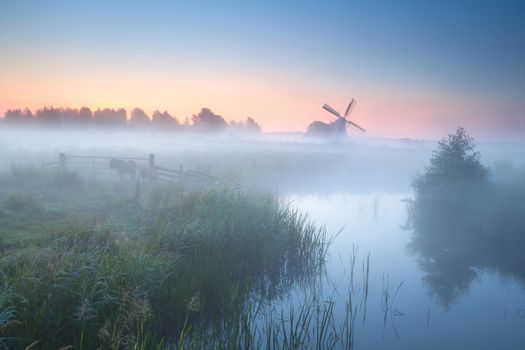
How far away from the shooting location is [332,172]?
42.5 m

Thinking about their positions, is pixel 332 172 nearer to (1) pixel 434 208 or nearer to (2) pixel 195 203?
(1) pixel 434 208

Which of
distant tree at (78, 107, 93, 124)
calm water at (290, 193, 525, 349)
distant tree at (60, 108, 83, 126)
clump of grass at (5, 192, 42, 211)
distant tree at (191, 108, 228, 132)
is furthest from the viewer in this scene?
distant tree at (191, 108, 228, 132)

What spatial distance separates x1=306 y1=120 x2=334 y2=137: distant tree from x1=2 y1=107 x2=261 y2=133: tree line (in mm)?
30927

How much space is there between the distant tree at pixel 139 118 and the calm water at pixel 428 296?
3250 inches

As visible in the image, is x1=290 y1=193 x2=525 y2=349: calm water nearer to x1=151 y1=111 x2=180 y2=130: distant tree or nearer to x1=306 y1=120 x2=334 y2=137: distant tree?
x1=151 y1=111 x2=180 y2=130: distant tree

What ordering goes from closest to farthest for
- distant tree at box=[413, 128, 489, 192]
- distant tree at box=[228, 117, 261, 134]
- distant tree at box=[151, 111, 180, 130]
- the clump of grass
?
the clump of grass → distant tree at box=[413, 128, 489, 192] → distant tree at box=[151, 111, 180, 130] → distant tree at box=[228, 117, 261, 134]

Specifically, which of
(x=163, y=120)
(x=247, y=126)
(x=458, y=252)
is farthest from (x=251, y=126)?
(x=458, y=252)

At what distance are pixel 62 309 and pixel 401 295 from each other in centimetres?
992

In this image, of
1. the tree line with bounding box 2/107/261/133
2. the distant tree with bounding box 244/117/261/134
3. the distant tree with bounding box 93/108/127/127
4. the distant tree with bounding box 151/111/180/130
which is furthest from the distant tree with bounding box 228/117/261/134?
the distant tree with bounding box 93/108/127/127

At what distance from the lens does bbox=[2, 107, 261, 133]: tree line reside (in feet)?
225

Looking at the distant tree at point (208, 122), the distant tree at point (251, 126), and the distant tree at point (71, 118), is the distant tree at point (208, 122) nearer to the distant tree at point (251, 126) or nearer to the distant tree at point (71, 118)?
the distant tree at point (71, 118)

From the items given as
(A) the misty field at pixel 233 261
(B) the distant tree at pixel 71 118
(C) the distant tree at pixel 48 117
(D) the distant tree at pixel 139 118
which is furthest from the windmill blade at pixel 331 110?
(C) the distant tree at pixel 48 117

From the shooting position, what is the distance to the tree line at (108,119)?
68.5 meters

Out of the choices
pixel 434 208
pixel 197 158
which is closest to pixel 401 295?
pixel 434 208
